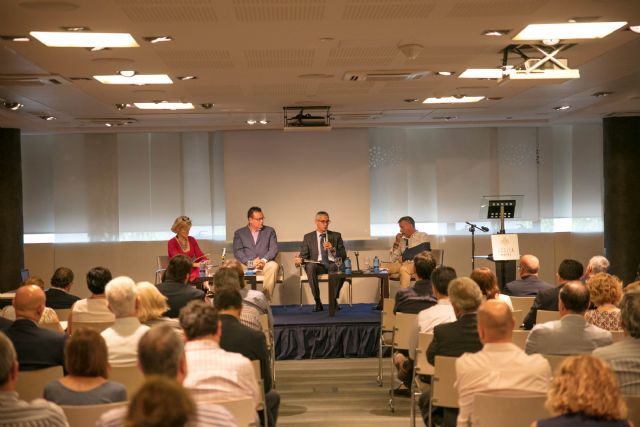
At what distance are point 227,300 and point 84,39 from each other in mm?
3072

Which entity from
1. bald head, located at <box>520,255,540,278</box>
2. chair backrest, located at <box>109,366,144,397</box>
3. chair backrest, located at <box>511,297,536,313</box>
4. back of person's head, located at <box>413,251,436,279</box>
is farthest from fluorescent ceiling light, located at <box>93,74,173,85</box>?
chair backrest, located at <box>109,366,144,397</box>

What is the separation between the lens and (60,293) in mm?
7508

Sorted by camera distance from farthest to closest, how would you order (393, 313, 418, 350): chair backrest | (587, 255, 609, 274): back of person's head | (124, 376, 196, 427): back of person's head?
(587, 255, 609, 274): back of person's head
(393, 313, 418, 350): chair backrest
(124, 376, 196, 427): back of person's head

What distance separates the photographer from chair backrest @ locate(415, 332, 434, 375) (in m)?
5.61

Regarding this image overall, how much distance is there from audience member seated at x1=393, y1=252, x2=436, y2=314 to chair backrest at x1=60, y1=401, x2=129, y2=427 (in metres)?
4.11

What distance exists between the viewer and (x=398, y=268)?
39.2 ft

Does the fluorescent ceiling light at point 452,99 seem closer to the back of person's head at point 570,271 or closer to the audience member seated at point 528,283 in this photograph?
the audience member seated at point 528,283

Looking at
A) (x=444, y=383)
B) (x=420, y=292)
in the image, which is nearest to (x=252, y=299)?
(x=420, y=292)

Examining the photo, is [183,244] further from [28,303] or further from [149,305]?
[28,303]

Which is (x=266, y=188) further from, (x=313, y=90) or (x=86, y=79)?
(x=86, y=79)

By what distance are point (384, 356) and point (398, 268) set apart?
2187 millimetres

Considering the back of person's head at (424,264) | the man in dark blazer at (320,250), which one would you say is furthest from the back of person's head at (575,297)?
the man in dark blazer at (320,250)

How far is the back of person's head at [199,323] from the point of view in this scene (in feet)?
12.9

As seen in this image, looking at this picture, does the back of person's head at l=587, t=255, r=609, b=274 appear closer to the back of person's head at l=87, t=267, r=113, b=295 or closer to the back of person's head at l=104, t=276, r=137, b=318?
the back of person's head at l=87, t=267, r=113, b=295
